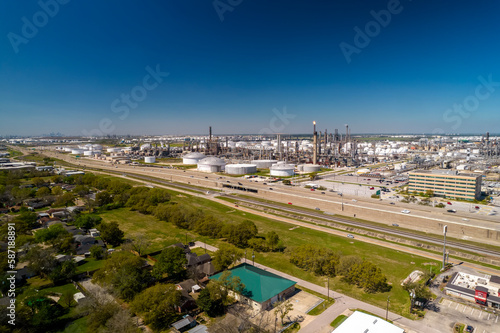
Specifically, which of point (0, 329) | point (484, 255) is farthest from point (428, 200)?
point (0, 329)

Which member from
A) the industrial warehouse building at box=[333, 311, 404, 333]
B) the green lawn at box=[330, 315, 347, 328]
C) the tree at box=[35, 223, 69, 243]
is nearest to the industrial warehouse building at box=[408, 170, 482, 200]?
the green lawn at box=[330, 315, 347, 328]

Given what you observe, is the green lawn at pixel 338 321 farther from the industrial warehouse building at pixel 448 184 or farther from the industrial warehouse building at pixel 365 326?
the industrial warehouse building at pixel 448 184

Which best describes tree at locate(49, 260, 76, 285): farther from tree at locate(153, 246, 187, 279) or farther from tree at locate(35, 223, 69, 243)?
tree at locate(153, 246, 187, 279)

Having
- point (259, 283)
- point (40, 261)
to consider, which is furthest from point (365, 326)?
point (40, 261)

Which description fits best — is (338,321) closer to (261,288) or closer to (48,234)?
(261,288)

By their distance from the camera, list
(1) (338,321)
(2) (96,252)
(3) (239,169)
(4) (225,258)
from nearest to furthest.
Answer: (1) (338,321) < (4) (225,258) < (2) (96,252) < (3) (239,169)
